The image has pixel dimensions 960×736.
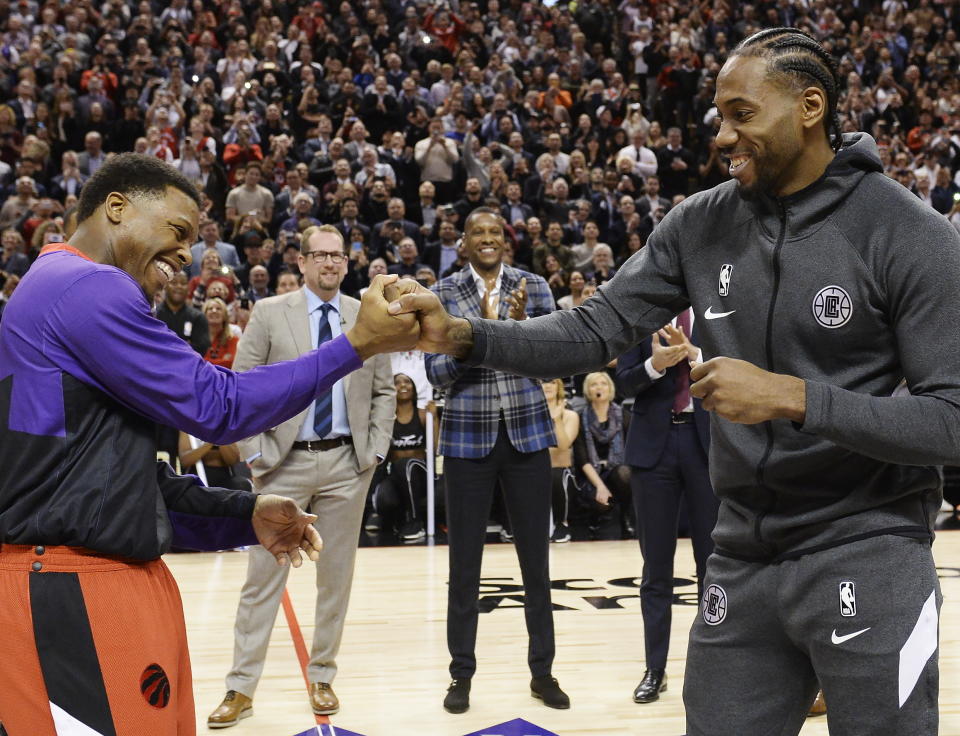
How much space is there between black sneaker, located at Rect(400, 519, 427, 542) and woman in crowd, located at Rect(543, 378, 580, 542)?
3.68ft

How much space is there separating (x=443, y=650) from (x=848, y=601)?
3.77m

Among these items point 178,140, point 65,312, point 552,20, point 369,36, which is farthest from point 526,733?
point 552,20

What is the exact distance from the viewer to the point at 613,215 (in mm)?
13188

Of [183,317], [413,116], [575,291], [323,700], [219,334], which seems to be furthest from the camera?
[413,116]

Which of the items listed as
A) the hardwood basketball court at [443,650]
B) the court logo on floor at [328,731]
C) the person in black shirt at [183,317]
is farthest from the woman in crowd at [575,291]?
the court logo on floor at [328,731]

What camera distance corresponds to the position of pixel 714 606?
2262 mm

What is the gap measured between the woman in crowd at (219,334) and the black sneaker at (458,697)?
4.69m

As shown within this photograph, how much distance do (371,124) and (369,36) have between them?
249cm

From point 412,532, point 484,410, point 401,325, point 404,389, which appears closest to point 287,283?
point 404,389

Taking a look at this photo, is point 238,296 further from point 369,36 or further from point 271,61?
point 369,36

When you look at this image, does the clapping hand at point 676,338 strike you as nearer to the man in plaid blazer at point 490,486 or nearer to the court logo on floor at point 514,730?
the man in plaid blazer at point 490,486

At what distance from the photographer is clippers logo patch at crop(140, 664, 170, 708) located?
220cm

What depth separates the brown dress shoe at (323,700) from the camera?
457 cm

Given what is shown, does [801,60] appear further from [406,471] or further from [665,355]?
[406,471]
